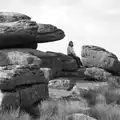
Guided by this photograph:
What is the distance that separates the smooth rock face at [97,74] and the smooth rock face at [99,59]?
1.17m

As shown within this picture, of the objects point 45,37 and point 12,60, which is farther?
point 45,37

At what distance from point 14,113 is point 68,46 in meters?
24.2

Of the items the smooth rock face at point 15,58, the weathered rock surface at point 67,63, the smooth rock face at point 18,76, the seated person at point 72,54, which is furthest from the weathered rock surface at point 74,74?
the smooth rock face at point 18,76

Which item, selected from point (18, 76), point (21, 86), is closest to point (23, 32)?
point (21, 86)

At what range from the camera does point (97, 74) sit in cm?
2880

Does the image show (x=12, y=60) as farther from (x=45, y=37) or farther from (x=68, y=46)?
(x=68, y=46)

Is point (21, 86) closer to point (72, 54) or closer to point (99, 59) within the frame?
point (99, 59)

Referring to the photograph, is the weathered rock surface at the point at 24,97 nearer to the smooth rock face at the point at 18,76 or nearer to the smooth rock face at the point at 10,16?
the smooth rock face at the point at 18,76

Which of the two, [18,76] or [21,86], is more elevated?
[18,76]

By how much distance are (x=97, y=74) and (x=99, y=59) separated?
8.07 feet

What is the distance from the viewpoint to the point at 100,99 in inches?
651

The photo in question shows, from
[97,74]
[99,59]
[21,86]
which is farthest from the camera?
[99,59]

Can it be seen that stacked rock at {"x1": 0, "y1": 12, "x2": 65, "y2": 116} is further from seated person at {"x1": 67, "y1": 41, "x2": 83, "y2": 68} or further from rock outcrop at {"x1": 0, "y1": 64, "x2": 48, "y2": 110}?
seated person at {"x1": 67, "y1": 41, "x2": 83, "y2": 68}

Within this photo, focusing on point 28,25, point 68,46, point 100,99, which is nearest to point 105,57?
point 68,46
